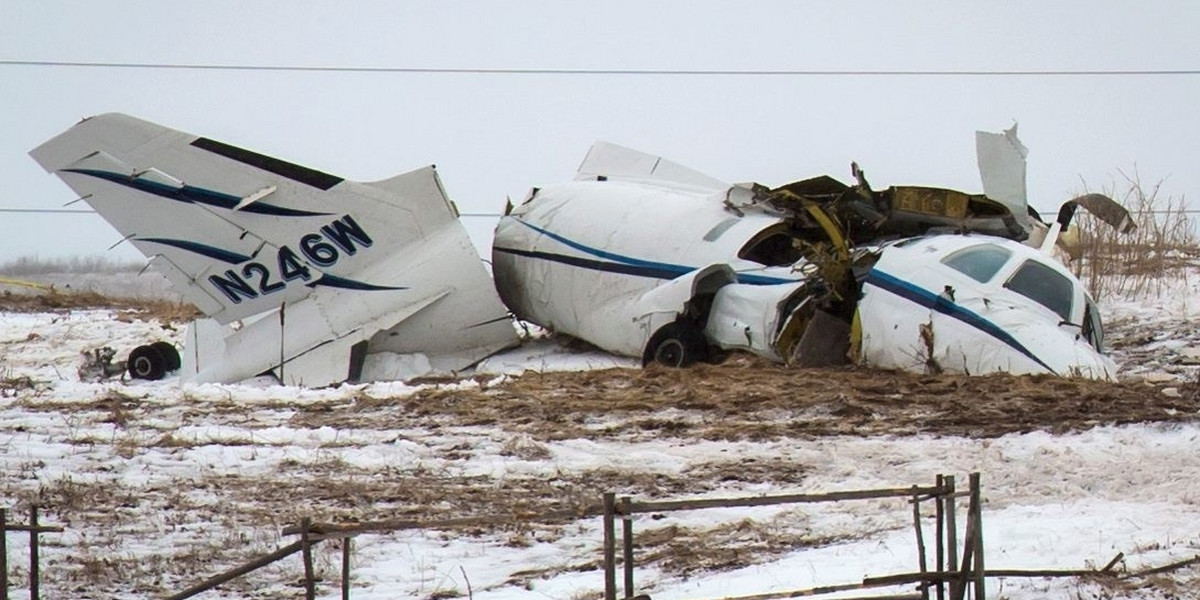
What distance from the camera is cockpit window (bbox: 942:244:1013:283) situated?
17422mm

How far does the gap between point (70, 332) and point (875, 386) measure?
1274cm

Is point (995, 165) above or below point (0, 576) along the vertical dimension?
above

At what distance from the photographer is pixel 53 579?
10.7 metres

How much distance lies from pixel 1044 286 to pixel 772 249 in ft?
10.9

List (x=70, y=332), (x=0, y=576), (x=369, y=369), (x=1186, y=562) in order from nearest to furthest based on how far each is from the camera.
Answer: (x=0, y=576) → (x=1186, y=562) → (x=369, y=369) → (x=70, y=332)

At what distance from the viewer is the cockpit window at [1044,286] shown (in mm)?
17281

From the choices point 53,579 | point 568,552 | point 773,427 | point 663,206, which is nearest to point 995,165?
point 663,206

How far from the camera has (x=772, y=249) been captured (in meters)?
19.9

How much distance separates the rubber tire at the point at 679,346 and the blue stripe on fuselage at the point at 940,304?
2113 millimetres

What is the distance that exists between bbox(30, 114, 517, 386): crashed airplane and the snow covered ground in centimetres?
322

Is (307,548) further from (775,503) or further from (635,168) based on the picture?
(635,168)

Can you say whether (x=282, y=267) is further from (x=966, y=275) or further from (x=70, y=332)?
(x=966, y=275)

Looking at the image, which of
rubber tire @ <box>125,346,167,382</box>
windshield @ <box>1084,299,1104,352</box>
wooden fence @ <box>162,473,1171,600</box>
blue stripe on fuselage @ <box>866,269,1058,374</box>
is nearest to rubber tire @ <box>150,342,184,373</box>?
rubber tire @ <box>125,346,167,382</box>

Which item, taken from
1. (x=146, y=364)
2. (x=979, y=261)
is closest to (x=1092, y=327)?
(x=979, y=261)
